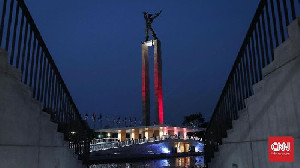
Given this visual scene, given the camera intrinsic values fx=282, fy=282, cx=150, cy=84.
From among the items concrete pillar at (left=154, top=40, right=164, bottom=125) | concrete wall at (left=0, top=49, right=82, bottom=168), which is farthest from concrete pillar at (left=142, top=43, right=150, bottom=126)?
concrete wall at (left=0, top=49, right=82, bottom=168)

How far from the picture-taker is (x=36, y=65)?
6617mm

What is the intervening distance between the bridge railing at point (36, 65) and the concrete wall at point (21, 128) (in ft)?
1.42

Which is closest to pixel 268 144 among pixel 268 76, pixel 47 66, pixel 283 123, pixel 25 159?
pixel 283 123

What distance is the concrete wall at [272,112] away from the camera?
13.3 feet

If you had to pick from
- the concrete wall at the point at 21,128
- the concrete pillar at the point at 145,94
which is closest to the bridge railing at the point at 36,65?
the concrete wall at the point at 21,128

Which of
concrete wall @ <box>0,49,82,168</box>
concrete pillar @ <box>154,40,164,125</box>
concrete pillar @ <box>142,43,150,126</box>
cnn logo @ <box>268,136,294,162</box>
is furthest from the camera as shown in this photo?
concrete pillar @ <box>154,40,164,125</box>

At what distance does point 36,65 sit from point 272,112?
5.18 metres

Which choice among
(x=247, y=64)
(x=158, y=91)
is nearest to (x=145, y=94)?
(x=158, y=91)

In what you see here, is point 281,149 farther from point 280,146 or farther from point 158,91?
point 158,91

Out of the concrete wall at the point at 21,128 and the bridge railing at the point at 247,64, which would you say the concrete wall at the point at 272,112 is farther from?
the concrete wall at the point at 21,128

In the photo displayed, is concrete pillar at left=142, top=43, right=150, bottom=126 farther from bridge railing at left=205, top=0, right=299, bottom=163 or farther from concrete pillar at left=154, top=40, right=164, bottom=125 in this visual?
bridge railing at left=205, top=0, right=299, bottom=163

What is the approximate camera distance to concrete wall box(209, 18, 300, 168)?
4.07 meters

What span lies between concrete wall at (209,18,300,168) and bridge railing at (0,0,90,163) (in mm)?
4571

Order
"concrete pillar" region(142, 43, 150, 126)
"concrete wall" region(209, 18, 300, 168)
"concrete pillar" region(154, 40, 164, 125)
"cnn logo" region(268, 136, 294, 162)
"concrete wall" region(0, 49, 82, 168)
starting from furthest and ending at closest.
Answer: "concrete pillar" region(154, 40, 164, 125) < "concrete pillar" region(142, 43, 150, 126) < "concrete wall" region(0, 49, 82, 168) < "cnn logo" region(268, 136, 294, 162) < "concrete wall" region(209, 18, 300, 168)
